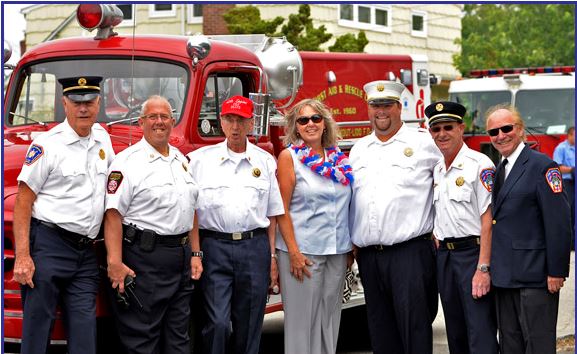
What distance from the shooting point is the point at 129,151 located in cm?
618

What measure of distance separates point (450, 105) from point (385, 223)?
843 millimetres

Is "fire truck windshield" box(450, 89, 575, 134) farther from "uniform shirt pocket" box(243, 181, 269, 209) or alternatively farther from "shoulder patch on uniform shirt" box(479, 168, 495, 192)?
"uniform shirt pocket" box(243, 181, 269, 209)

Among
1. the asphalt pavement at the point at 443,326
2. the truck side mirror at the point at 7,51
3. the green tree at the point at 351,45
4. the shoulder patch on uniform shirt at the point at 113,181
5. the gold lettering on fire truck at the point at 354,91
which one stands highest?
the green tree at the point at 351,45

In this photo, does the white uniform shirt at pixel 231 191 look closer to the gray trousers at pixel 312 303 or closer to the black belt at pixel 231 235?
the black belt at pixel 231 235

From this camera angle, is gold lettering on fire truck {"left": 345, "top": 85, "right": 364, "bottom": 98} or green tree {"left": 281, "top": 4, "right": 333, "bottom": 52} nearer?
gold lettering on fire truck {"left": 345, "top": 85, "right": 364, "bottom": 98}

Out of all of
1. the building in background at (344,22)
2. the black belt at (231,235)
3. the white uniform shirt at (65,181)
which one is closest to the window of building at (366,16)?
the building in background at (344,22)

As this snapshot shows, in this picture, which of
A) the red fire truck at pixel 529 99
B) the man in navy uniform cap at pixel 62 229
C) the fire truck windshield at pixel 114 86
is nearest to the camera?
the man in navy uniform cap at pixel 62 229

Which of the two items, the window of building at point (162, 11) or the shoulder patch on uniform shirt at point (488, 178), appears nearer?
the shoulder patch on uniform shirt at point (488, 178)

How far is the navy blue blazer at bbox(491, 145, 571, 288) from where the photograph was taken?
19.9ft

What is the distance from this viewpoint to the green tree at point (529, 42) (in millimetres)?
35812

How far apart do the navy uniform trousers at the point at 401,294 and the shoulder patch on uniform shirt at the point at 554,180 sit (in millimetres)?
974

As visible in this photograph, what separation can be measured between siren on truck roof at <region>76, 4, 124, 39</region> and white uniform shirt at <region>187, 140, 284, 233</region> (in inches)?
58.2

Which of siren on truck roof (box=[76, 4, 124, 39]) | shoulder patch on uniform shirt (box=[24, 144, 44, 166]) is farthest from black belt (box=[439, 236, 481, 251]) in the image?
siren on truck roof (box=[76, 4, 124, 39])

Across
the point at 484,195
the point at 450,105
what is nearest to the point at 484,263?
the point at 484,195
